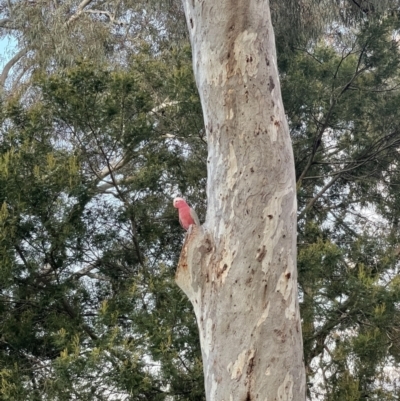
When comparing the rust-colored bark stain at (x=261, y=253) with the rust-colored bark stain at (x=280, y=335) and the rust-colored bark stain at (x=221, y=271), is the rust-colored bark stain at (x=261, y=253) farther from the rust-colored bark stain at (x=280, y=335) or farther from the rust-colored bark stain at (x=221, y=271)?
the rust-colored bark stain at (x=280, y=335)

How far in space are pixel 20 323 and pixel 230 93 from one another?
2105 mm

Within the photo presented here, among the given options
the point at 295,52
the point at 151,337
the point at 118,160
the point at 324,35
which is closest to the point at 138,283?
the point at 151,337

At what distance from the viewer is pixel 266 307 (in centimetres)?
218

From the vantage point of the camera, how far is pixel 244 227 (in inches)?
89.5

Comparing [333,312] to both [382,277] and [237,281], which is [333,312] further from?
[237,281]

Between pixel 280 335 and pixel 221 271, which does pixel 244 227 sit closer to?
pixel 221 271

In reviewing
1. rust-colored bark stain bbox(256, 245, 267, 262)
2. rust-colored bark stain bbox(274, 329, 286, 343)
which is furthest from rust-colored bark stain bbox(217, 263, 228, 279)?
rust-colored bark stain bbox(274, 329, 286, 343)

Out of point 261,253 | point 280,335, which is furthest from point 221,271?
point 280,335

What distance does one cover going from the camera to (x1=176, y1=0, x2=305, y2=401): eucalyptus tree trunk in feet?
7.04

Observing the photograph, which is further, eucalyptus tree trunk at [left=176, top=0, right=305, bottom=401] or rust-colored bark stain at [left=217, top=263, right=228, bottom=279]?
rust-colored bark stain at [left=217, top=263, right=228, bottom=279]

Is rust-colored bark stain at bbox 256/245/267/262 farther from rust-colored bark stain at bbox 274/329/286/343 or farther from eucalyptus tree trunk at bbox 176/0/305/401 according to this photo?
rust-colored bark stain at bbox 274/329/286/343

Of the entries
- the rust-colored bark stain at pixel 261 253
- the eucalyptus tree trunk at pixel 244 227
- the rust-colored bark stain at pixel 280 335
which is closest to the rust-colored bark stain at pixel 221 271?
the eucalyptus tree trunk at pixel 244 227

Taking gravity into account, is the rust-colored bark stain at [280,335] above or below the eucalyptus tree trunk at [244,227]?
below

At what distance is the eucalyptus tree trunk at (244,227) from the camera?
215cm
